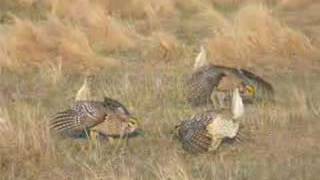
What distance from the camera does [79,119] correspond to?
548cm

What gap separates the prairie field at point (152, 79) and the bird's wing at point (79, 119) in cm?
10

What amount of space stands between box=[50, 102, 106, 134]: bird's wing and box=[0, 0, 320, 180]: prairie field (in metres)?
0.10

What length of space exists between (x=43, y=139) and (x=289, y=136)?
1.68m

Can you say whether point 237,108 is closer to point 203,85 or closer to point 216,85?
point 216,85

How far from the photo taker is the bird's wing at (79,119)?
543cm

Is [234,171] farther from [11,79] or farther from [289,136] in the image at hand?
[11,79]

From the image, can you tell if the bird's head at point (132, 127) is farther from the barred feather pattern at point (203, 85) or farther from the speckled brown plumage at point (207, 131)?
the barred feather pattern at point (203, 85)

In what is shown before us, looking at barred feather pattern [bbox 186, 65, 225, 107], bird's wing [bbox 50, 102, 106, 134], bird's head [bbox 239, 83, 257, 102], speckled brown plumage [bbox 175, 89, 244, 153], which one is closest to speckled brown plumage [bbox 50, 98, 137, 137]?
bird's wing [bbox 50, 102, 106, 134]

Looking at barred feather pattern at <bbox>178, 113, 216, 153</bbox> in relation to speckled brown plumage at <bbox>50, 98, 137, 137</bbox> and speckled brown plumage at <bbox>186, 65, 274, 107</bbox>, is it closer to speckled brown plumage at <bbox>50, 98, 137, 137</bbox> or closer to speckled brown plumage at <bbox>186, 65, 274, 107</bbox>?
speckled brown plumage at <bbox>50, 98, 137, 137</bbox>

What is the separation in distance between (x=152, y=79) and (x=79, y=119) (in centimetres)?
223

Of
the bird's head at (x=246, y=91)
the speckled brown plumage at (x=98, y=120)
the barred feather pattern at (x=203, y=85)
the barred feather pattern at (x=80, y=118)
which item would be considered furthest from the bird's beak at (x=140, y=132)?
the bird's head at (x=246, y=91)

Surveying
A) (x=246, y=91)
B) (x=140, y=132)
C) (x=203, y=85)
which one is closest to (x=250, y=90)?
(x=246, y=91)

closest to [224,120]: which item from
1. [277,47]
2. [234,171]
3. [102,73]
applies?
[234,171]

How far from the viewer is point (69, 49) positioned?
883 centimetres
